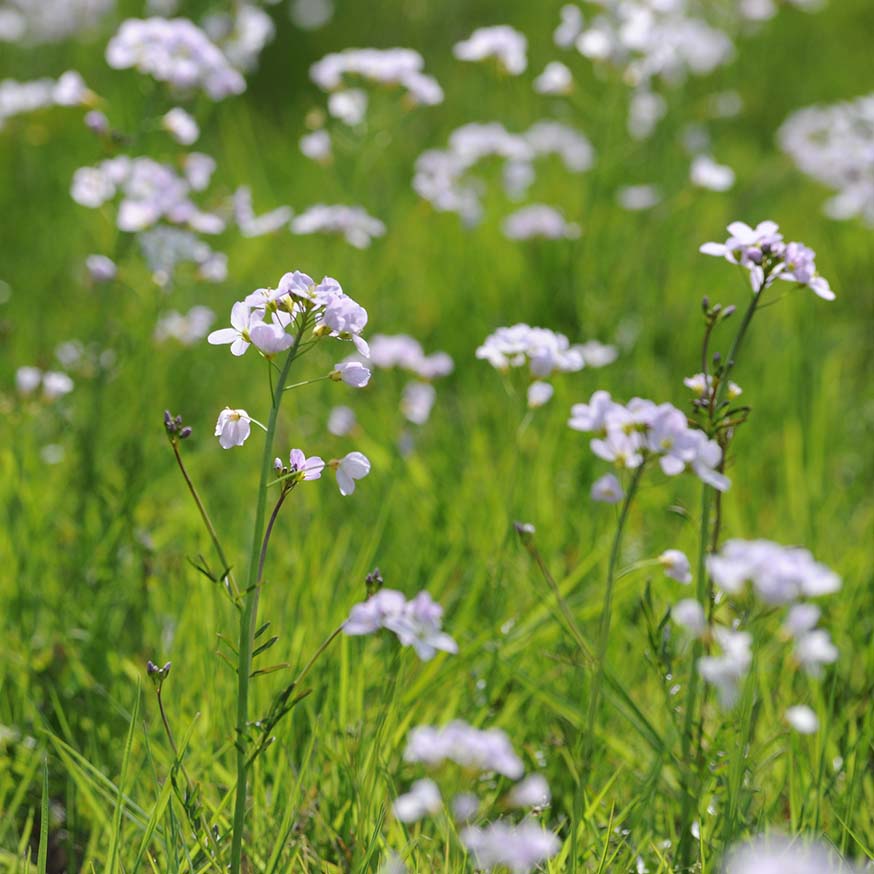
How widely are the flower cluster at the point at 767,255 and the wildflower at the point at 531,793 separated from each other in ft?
2.45

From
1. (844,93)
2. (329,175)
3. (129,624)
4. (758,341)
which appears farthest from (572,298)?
(844,93)

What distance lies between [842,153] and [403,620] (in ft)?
9.70

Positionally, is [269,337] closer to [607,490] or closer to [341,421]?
[607,490]

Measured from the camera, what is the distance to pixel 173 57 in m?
2.36

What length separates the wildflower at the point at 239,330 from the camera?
1228 millimetres

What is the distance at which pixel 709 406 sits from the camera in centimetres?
137

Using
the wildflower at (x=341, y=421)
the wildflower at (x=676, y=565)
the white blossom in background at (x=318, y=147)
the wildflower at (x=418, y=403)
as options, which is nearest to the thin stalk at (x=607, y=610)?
the wildflower at (x=676, y=565)

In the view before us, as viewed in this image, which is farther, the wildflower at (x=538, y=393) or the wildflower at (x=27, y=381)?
the wildflower at (x=27, y=381)

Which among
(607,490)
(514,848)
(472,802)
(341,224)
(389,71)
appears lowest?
(341,224)

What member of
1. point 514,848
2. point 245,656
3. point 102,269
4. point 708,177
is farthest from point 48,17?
point 514,848

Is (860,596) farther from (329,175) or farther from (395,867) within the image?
(329,175)

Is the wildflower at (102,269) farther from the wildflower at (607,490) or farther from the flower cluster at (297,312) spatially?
the wildflower at (607,490)

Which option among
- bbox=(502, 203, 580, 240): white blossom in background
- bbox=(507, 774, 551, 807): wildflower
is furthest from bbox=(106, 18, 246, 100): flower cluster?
bbox=(507, 774, 551, 807): wildflower

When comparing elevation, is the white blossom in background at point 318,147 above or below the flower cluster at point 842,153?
above
